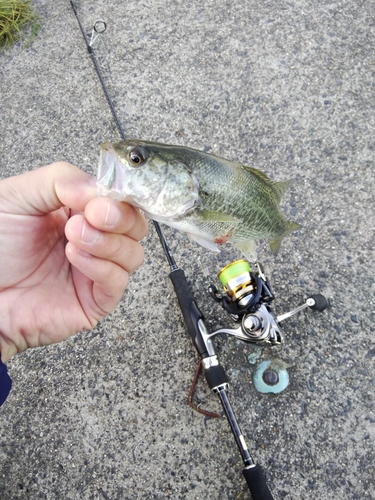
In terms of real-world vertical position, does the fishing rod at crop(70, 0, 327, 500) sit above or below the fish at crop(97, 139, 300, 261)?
below

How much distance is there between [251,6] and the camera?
11.1 feet

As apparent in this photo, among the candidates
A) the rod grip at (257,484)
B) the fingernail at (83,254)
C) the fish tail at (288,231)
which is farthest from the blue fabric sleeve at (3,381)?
the fish tail at (288,231)

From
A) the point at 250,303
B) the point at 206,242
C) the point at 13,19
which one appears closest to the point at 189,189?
the point at 206,242

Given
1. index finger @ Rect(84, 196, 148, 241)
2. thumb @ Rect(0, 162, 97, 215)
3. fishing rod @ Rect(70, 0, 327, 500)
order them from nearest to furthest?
index finger @ Rect(84, 196, 148, 241) → thumb @ Rect(0, 162, 97, 215) → fishing rod @ Rect(70, 0, 327, 500)

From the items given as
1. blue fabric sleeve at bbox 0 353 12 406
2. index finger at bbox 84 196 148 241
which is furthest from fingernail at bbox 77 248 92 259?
blue fabric sleeve at bbox 0 353 12 406

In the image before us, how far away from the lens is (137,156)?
1502 mm

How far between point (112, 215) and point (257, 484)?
A: 4.90ft

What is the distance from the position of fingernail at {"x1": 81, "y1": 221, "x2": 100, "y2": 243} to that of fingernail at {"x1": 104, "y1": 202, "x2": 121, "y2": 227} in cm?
6

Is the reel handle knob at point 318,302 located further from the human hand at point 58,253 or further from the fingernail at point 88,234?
the fingernail at point 88,234

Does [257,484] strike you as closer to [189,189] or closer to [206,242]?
[206,242]

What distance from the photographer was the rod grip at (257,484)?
1.95 metres

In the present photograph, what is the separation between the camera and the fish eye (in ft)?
4.90

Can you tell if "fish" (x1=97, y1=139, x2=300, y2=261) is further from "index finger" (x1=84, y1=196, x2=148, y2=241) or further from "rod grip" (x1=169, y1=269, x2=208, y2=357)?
"rod grip" (x1=169, y1=269, x2=208, y2=357)

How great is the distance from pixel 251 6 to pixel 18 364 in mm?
3298
